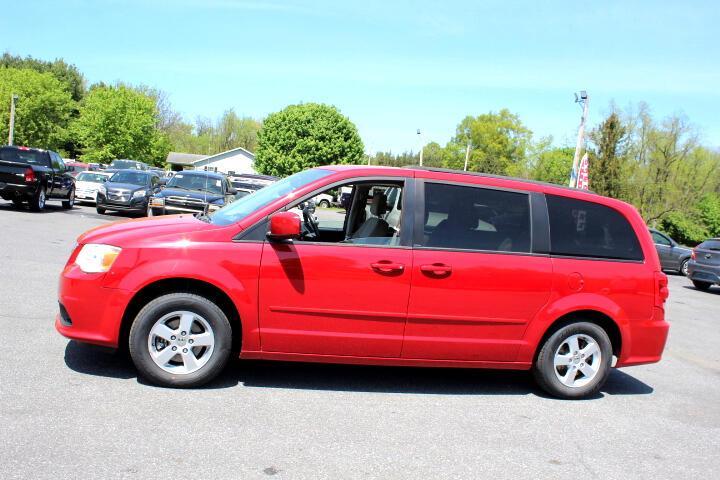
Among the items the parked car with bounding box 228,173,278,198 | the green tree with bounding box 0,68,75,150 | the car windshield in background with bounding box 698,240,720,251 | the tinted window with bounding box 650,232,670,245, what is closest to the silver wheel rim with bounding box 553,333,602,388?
the car windshield in background with bounding box 698,240,720,251

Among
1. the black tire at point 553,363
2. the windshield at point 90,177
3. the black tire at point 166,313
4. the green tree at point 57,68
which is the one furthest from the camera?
the green tree at point 57,68

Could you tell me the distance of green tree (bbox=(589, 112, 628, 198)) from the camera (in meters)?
34.3

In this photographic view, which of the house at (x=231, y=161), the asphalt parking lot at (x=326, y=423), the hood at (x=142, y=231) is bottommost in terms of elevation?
the asphalt parking lot at (x=326, y=423)

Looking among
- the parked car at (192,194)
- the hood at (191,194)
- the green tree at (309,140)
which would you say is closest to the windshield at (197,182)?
the parked car at (192,194)

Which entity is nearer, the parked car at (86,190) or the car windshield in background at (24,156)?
the car windshield in background at (24,156)

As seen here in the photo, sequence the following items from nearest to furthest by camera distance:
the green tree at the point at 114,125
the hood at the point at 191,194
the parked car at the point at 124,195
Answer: the hood at the point at 191,194, the parked car at the point at 124,195, the green tree at the point at 114,125

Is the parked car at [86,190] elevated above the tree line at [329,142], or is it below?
below

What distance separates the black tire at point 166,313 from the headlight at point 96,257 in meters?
0.44

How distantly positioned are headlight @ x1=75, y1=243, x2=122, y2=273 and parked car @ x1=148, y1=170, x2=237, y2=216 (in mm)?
11661

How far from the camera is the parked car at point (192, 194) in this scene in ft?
57.7

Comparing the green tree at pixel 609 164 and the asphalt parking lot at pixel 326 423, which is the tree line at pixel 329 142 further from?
the asphalt parking lot at pixel 326 423

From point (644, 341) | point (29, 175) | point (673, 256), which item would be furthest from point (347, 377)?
point (673, 256)

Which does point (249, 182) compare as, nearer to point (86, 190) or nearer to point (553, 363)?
point (86, 190)

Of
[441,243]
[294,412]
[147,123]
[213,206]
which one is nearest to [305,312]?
[294,412]
